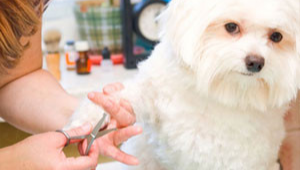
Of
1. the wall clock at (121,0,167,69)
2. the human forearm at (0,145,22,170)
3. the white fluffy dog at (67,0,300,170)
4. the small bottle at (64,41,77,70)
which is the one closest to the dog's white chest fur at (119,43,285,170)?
the white fluffy dog at (67,0,300,170)

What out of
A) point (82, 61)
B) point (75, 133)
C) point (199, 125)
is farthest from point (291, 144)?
point (82, 61)

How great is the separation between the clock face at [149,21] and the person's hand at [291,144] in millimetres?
539

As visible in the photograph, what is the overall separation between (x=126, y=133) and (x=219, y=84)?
7.3 inches

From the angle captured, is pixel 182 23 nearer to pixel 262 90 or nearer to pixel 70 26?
pixel 262 90

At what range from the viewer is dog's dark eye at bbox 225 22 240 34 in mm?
658

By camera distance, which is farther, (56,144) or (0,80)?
(0,80)

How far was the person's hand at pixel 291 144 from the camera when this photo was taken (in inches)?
34.9

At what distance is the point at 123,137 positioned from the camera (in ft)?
2.21

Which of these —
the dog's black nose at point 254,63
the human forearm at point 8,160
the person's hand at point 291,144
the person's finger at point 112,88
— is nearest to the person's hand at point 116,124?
the person's finger at point 112,88

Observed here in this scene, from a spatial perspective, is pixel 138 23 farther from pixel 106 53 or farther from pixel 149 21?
pixel 106 53

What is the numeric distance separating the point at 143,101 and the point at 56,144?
202 mm

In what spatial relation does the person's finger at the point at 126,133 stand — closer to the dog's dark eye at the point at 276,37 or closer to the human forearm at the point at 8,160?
the human forearm at the point at 8,160

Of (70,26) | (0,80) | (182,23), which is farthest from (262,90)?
(70,26)

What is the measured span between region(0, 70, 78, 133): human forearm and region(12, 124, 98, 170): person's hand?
16 centimetres
